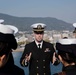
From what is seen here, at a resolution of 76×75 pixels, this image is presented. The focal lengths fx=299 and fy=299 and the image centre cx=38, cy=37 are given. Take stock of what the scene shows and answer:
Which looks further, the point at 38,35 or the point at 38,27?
the point at 38,27

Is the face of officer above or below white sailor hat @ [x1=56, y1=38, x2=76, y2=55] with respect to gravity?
below

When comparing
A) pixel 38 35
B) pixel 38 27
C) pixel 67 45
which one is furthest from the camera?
pixel 38 27

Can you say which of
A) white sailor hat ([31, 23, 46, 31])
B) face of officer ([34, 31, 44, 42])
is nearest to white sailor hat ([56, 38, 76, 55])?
face of officer ([34, 31, 44, 42])

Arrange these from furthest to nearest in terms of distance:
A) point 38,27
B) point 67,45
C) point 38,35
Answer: point 38,27 < point 38,35 < point 67,45

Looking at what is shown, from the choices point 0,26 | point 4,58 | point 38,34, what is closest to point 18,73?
point 4,58

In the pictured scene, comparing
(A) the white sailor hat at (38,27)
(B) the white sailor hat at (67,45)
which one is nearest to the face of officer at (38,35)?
(A) the white sailor hat at (38,27)

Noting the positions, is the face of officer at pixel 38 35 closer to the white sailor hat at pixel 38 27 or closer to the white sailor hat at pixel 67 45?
the white sailor hat at pixel 38 27

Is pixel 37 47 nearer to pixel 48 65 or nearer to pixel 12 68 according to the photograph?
pixel 48 65

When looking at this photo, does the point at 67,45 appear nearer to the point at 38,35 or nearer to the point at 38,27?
the point at 38,35

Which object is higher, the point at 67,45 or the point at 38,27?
the point at 67,45

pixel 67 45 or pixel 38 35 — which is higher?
pixel 67 45

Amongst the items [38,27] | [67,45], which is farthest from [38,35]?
[67,45]

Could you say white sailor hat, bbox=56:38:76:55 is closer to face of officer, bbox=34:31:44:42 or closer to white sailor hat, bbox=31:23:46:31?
face of officer, bbox=34:31:44:42

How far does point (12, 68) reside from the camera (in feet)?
8.09
